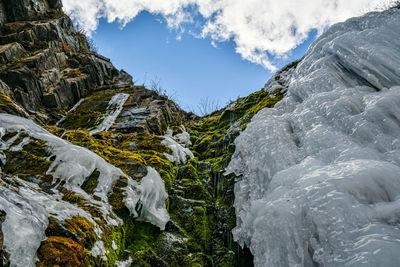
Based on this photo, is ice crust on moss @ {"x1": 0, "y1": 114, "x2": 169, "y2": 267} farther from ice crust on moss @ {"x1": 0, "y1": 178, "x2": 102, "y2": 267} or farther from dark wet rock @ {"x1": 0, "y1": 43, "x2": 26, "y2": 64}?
dark wet rock @ {"x1": 0, "y1": 43, "x2": 26, "y2": 64}

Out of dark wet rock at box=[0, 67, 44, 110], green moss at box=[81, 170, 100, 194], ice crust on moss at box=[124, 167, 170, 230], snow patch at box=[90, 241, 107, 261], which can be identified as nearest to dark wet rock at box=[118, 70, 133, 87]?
dark wet rock at box=[0, 67, 44, 110]

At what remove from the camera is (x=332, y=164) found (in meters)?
3.69

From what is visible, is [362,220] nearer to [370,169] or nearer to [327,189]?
[327,189]

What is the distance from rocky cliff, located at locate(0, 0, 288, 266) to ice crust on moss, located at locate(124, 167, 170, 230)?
19 mm

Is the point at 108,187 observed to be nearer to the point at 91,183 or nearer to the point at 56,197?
the point at 91,183

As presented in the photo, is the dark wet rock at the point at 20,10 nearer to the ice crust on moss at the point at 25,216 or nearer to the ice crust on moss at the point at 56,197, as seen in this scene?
the ice crust on moss at the point at 56,197

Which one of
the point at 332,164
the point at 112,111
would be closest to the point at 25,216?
the point at 332,164

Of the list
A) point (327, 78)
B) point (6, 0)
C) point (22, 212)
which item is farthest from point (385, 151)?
point (6, 0)

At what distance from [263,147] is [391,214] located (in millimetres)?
2842

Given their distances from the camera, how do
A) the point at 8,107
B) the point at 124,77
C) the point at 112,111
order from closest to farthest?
the point at 8,107 < the point at 112,111 < the point at 124,77

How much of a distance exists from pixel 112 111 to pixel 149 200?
7481 millimetres

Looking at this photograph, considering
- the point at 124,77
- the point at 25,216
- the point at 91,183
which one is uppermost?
the point at 124,77

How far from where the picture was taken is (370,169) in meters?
3.06

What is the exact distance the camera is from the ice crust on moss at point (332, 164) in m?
2.67
